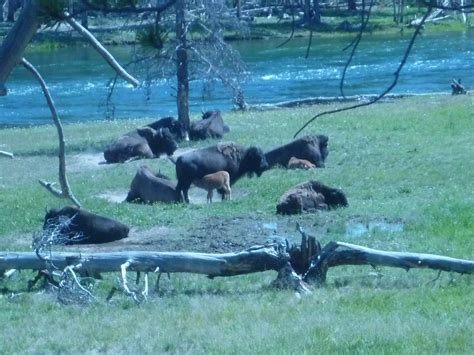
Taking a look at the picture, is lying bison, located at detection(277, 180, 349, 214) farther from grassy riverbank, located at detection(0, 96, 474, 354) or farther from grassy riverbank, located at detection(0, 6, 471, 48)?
grassy riverbank, located at detection(0, 6, 471, 48)

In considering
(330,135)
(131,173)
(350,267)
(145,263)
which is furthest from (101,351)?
(330,135)

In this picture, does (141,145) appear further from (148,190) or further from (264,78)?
(264,78)

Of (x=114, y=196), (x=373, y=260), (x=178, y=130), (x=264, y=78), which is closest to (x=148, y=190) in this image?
(x=114, y=196)

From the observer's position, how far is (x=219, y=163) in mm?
20891

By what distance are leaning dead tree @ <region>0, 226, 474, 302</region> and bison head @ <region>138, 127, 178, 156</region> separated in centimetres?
1452

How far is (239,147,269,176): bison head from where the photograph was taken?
21156mm

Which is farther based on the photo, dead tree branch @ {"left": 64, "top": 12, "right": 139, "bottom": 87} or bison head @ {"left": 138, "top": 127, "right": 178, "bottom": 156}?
bison head @ {"left": 138, "top": 127, "right": 178, "bottom": 156}

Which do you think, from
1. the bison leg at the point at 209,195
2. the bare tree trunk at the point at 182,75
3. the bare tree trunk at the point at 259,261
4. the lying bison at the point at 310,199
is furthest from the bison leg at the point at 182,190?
the bare tree trunk at the point at 259,261

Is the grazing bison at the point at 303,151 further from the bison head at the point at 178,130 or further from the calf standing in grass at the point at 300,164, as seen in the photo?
the bison head at the point at 178,130

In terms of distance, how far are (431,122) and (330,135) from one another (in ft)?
8.62

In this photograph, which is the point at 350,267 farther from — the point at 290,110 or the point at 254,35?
the point at 254,35

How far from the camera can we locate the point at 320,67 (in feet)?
172

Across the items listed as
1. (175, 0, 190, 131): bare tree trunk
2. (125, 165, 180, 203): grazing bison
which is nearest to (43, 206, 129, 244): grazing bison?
(125, 165, 180, 203): grazing bison

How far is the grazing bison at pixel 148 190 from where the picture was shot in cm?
1981
